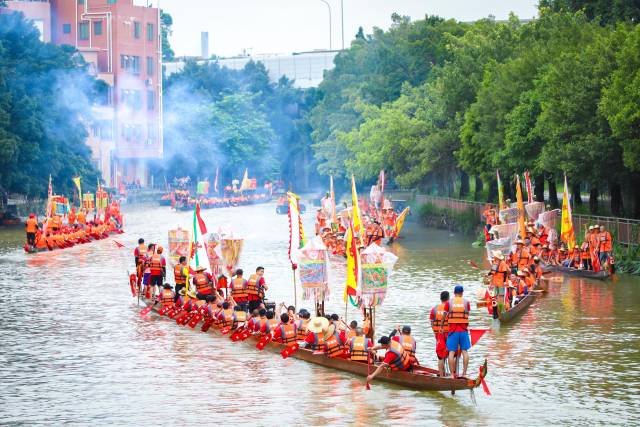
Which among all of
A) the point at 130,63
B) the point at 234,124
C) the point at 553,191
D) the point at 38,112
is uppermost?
the point at 130,63

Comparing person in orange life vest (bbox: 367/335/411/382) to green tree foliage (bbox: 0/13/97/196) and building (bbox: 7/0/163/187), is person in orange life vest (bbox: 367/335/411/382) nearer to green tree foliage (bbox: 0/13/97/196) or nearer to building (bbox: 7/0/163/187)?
green tree foliage (bbox: 0/13/97/196)

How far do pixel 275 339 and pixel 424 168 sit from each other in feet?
162

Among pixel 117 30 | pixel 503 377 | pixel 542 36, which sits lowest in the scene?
pixel 503 377

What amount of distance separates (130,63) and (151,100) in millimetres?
6388

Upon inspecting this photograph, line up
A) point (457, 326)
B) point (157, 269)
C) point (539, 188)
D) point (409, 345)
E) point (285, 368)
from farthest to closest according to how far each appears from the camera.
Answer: point (539, 188), point (157, 269), point (285, 368), point (409, 345), point (457, 326)

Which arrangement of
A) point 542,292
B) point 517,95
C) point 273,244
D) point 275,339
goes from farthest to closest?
point 273,244, point 517,95, point 542,292, point 275,339

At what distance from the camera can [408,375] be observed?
2775 cm

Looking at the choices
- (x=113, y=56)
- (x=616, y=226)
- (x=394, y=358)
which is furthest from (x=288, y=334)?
(x=113, y=56)

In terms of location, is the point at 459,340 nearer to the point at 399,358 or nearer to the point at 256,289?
the point at 399,358

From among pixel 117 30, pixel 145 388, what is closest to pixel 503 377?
pixel 145 388

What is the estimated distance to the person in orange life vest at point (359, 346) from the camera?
29.4 m

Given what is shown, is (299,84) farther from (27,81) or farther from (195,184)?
(27,81)

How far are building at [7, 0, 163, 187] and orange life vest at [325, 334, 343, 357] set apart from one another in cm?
9161

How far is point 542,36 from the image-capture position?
71500mm
